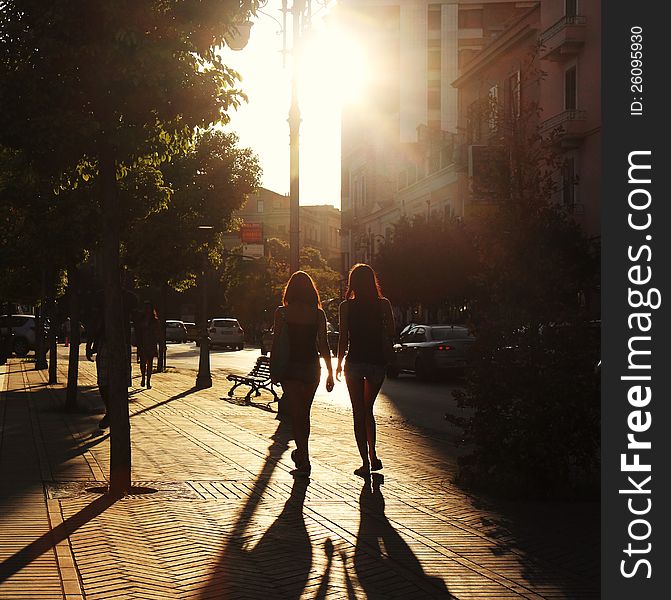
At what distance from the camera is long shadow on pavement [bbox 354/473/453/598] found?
21.0 ft

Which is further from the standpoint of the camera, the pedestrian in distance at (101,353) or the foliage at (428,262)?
the foliage at (428,262)

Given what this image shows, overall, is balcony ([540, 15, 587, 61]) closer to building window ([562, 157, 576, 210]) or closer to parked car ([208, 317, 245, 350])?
building window ([562, 157, 576, 210])

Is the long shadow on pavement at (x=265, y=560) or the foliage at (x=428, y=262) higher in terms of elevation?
the foliage at (x=428, y=262)

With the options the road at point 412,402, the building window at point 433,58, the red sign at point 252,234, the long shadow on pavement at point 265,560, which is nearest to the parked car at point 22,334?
the road at point 412,402

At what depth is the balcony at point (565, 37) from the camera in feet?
125

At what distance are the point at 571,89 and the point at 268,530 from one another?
1313 inches

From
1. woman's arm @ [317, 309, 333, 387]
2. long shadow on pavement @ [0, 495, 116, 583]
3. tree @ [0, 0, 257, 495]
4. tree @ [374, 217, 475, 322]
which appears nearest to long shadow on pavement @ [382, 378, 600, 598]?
woman's arm @ [317, 309, 333, 387]

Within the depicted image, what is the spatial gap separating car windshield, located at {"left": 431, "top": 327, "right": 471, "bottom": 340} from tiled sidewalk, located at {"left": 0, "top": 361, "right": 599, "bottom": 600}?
14834mm

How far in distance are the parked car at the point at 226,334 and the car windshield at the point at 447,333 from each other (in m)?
33.3

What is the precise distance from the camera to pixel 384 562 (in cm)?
701

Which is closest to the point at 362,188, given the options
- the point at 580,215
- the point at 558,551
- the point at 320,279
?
the point at 320,279

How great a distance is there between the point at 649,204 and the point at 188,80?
18.6ft

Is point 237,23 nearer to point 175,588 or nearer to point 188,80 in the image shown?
point 188,80

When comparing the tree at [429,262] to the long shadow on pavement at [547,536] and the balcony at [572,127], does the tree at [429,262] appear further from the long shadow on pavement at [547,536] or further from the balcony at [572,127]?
the long shadow on pavement at [547,536]
